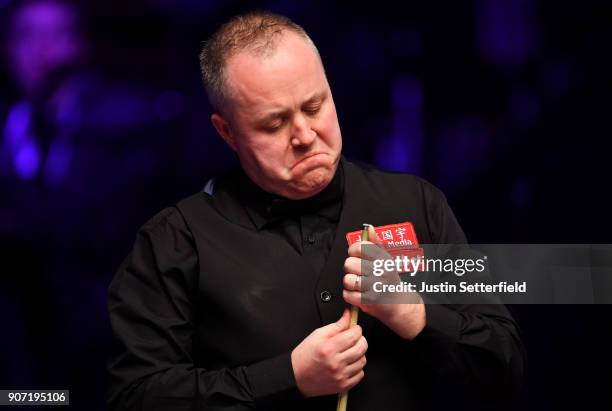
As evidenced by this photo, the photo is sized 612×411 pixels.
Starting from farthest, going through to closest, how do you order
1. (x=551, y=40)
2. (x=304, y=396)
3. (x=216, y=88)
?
(x=551, y=40) → (x=216, y=88) → (x=304, y=396)

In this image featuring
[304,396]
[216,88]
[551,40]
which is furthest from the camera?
[551,40]

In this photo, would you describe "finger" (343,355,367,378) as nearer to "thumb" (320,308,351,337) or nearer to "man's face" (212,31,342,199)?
"thumb" (320,308,351,337)

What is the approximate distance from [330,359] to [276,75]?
591mm

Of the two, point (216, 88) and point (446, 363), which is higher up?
point (216, 88)

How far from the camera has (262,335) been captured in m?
1.97

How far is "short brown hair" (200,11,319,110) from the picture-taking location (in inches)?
78.4

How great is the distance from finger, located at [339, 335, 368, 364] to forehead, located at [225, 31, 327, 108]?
1.68 ft

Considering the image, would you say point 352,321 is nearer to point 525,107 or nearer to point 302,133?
point 302,133

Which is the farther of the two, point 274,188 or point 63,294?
point 63,294

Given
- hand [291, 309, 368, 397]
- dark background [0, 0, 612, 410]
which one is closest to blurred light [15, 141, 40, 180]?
dark background [0, 0, 612, 410]

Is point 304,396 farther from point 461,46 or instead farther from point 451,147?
point 461,46

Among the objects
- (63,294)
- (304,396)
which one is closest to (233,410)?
(304,396)

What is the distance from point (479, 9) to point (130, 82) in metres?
1.07

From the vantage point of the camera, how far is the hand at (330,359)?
1828 mm
